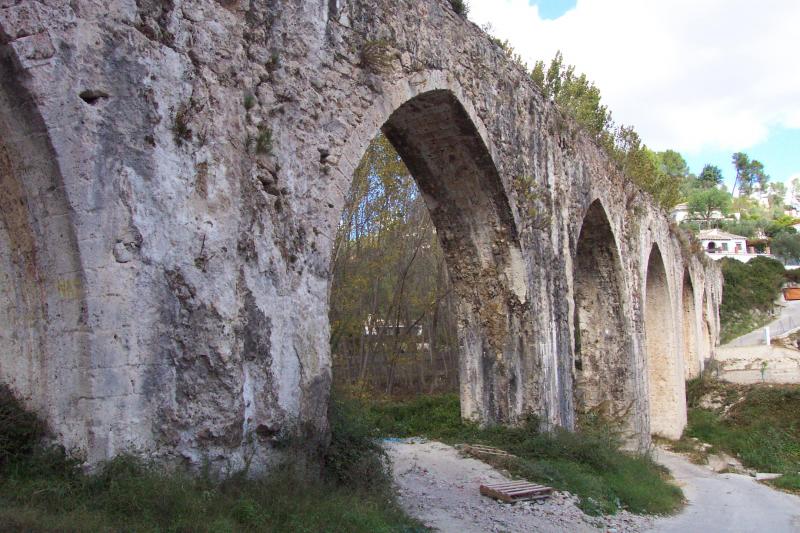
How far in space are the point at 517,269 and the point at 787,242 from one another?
56.4 metres

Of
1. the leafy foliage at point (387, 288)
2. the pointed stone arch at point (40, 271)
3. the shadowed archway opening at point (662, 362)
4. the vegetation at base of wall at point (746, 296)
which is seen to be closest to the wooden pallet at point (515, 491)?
the pointed stone arch at point (40, 271)

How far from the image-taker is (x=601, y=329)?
13359 mm

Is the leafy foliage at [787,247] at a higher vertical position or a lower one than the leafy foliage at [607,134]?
higher

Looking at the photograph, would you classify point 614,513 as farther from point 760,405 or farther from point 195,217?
point 760,405

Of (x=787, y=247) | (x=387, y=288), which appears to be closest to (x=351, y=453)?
(x=387, y=288)

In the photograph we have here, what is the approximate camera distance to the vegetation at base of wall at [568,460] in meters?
7.64

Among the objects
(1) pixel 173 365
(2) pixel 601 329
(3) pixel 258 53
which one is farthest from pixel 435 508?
(2) pixel 601 329

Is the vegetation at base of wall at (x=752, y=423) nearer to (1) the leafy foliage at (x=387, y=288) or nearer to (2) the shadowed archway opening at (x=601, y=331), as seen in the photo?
(2) the shadowed archway opening at (x=601, y=331)

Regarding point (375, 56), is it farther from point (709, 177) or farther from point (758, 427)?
point (709, 177)

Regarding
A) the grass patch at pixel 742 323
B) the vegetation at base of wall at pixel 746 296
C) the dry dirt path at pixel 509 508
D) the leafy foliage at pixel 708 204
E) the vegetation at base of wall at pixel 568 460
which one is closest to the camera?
the dry dirt path at pixel 509 508

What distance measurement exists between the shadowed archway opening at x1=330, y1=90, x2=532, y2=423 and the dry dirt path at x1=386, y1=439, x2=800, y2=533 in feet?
3.21

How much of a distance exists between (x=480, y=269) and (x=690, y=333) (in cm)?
1711

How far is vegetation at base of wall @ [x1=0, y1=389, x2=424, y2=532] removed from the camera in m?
3.28

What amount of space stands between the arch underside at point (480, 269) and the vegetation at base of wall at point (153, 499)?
430 cm
